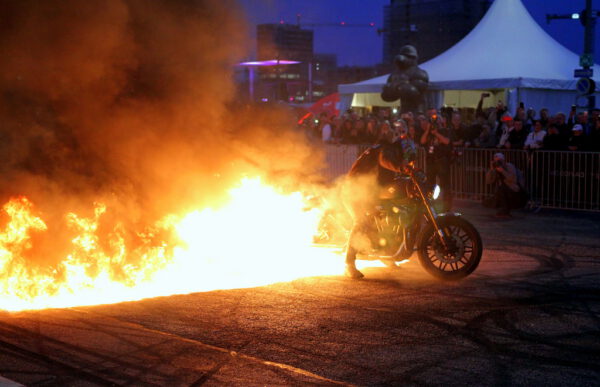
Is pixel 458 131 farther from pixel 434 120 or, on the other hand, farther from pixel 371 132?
pixel 371 132

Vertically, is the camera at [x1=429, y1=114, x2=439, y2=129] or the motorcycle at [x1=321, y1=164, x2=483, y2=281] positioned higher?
the camera at [x1=429, y1=114, x2=439, y2=129]

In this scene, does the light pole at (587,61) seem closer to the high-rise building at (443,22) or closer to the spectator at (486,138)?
the spectator at (486,138)

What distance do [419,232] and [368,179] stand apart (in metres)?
0.80

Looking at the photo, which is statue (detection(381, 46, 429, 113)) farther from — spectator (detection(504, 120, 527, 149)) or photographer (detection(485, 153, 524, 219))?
photographer (detection(485, 153, 524, 219))

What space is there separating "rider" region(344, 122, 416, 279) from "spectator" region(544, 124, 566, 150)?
6408 millimetres

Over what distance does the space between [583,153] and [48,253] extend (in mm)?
9557

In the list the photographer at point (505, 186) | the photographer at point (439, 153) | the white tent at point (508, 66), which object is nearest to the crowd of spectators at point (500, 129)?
the photographer at point (439, 153)

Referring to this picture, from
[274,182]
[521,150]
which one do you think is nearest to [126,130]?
[274,182]

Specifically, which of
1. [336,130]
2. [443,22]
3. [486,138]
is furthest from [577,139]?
[443,22]

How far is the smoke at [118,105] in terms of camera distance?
7363mm

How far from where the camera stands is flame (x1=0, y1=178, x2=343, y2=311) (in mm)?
6617

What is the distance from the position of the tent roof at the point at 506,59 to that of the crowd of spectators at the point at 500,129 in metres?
2.99

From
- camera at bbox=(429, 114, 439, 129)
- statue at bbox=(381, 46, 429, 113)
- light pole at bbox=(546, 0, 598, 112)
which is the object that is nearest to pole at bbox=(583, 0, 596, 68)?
light pole at bbox=(546, 0, 598, 112)

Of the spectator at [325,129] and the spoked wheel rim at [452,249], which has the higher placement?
the spectator at [325,129]
